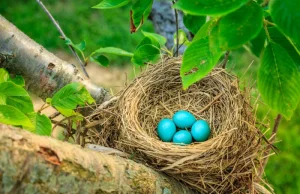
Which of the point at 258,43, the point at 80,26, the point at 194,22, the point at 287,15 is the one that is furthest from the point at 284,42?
the point at 80,26

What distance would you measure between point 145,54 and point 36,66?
267mm

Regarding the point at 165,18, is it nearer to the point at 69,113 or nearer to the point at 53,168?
the point at 69,113

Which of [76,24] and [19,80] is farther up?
[76,24]

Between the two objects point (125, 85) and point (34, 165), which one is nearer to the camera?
point (34, 165)

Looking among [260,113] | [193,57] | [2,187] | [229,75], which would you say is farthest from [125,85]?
[260,113]

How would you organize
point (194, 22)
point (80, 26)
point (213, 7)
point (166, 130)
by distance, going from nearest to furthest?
point (213, 7), point (194, 22), point (166, 130), point (80, 26)

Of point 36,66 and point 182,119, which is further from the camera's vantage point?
point 182,119

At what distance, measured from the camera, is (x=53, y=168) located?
769mm

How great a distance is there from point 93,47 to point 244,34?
14.8 feet

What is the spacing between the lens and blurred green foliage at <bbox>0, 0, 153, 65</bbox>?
17.1 ft

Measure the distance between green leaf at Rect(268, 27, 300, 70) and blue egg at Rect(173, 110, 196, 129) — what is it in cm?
71

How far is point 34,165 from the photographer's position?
0.74m

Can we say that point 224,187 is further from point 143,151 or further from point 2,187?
point 2,187

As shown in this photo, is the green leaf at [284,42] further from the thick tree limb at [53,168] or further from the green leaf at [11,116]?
the green leaf at [11,116]
